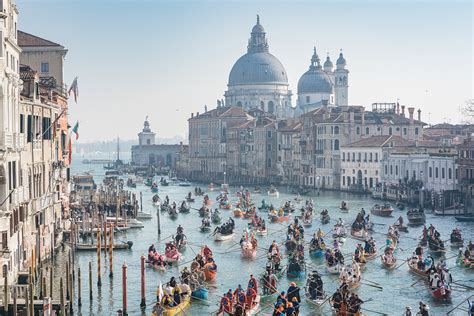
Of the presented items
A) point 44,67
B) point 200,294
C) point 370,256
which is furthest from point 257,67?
point 200,294

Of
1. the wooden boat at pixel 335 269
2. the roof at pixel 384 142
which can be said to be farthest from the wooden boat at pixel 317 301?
the roof at pixel 384 142

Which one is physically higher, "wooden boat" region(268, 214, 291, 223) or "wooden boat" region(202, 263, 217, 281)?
"wooden boat" region(268, 214, 291, 223)

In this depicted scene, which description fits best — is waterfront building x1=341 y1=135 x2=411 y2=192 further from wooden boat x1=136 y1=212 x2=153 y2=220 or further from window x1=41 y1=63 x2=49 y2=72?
window x1=41 y1=63 x2=49 y2=72

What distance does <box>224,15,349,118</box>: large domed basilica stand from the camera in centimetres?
14962

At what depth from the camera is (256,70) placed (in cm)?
15625

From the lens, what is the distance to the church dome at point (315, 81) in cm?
14900

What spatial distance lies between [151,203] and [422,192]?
850 inches

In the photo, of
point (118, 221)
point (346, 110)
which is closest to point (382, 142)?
point (346, 110)

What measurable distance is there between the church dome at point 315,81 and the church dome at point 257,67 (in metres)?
6.63

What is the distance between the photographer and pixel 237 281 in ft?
123

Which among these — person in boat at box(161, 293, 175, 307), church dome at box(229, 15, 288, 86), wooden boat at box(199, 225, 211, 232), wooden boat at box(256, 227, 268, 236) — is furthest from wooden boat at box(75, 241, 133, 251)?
church dome at box(229, 15, 288, 86)

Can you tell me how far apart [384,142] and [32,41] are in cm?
4218

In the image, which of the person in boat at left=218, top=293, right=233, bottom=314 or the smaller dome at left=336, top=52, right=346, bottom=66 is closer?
the person in boat at left=218, top=293, right=233, bottom=314

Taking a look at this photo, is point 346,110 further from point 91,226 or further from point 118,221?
A: point 91,226
